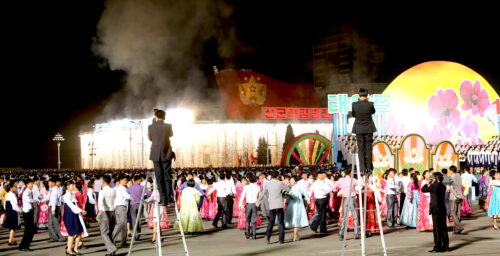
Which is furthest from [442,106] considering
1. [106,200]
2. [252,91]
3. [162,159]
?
[252,91]

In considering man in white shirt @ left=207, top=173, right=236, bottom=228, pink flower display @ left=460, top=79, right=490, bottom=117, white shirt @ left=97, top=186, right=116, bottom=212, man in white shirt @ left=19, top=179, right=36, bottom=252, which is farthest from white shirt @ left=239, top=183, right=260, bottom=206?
pink flower display @ left=460, top=79, right=490, bottom=117

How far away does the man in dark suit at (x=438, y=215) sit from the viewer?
11531 millimetres

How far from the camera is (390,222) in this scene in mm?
16688

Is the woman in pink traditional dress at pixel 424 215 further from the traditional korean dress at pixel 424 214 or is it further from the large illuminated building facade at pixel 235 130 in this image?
the large illuminated building facade at pixel 235 130

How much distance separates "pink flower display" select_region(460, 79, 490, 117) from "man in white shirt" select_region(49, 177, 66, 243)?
104ft

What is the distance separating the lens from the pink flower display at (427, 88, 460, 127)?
132 ft

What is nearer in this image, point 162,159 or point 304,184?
point 162,159

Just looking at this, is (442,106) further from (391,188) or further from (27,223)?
(27,223)

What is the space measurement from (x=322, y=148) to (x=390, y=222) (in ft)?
138

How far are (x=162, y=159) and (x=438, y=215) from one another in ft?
20.1

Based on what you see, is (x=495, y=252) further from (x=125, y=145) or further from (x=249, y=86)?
(x=125, y=145)

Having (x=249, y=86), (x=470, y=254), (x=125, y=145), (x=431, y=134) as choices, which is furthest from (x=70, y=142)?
(x=470, y=254)

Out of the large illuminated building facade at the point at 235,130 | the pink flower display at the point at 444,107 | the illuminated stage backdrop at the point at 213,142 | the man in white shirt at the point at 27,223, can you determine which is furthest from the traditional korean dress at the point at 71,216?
the illuminated stage backdrop at the point at 213,142

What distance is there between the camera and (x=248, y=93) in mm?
73625
